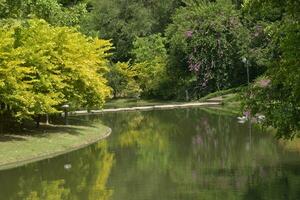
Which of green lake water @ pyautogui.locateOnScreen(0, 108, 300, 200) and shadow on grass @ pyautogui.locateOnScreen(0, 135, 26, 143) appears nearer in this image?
green lake water @ pyautogui.locateOnScreen(0, 108, 300, 200)

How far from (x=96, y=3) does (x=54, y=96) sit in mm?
49962

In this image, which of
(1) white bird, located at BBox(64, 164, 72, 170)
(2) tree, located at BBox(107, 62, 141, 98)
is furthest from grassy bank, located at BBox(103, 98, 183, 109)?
(1) white bird, located at BBox(64, 164, 72, 170)

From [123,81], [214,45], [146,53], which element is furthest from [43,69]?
[146,53]

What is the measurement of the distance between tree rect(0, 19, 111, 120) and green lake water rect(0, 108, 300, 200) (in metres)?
2.99

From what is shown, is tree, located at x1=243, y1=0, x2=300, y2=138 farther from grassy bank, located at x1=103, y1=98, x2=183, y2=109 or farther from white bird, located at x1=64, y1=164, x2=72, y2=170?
grassy bank, located at x1=103, y1=98, x2=183, y2=109

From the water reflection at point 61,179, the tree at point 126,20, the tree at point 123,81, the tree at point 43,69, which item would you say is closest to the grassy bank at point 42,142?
the water reflection at point 61,179

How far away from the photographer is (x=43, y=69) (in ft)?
98.8

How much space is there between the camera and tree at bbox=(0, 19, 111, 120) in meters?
26.7

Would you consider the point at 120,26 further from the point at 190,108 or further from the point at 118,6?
the point at 190,108

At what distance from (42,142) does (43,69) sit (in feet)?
13.0

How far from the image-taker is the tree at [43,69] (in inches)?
1053

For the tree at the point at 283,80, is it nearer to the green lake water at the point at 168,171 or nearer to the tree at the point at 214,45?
the green lake water at the point at 168,171

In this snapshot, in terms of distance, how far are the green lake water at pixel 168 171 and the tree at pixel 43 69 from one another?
9.80 ft

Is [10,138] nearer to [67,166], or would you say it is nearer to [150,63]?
[67,166]
